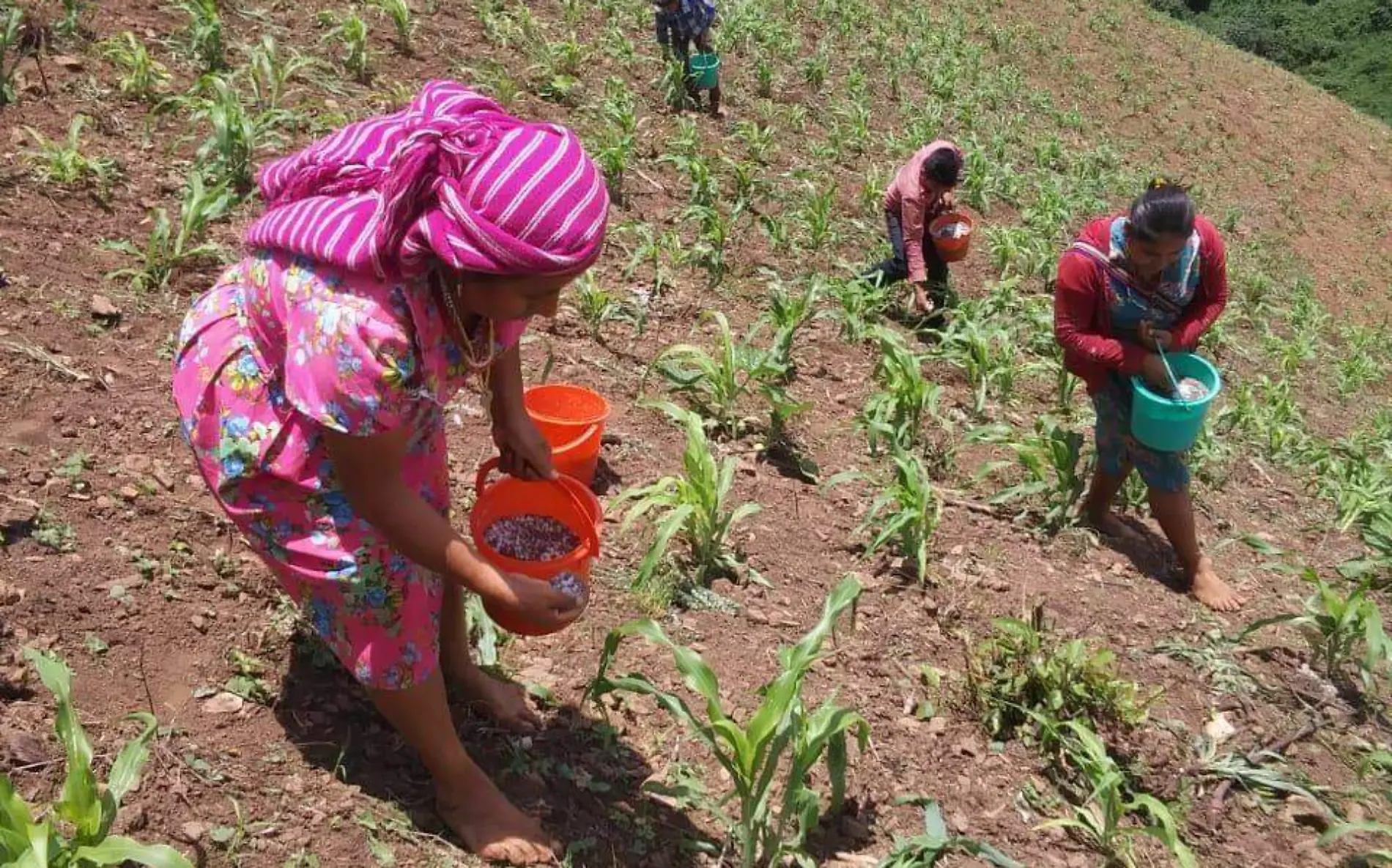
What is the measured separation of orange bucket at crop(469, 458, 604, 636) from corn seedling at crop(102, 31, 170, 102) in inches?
127

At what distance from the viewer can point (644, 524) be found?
10.7 ft

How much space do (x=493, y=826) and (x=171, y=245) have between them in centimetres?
255

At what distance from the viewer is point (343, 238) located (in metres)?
1.57

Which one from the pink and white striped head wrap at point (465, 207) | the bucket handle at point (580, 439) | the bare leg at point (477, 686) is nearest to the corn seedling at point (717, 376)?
the bucket handle at point (580, 439)

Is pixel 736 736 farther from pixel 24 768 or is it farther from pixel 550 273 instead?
pixel 24 768

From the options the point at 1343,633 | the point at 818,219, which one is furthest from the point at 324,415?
the point at 818,219

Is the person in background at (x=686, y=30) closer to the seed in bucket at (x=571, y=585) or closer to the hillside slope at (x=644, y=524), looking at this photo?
the hillside slope at (x=644, y=524)

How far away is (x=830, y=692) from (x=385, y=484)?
4.91ft

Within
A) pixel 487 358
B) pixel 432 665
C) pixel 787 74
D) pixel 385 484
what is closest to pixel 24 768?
pixel 432 665

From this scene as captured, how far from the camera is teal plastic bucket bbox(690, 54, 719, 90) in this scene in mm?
7164

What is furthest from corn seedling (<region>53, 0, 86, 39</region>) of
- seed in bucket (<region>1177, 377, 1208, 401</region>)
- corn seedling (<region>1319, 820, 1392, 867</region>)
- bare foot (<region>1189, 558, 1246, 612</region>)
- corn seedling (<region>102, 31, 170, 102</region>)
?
corn seedling (<region>1319, 820, 1392, 867</region>)

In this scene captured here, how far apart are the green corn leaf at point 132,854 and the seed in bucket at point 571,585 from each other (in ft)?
2.27

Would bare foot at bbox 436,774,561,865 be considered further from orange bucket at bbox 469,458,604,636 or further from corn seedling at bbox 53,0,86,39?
corn seedling at bbox 53,0,86,39

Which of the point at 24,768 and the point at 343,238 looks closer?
the point at 343,238
